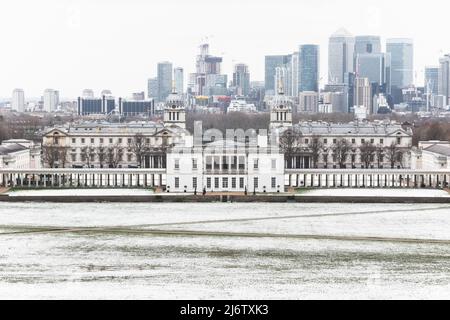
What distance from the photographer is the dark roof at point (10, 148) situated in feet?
183

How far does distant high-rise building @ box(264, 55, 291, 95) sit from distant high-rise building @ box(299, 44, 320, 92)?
320 centimetres

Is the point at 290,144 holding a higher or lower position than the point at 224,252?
higher

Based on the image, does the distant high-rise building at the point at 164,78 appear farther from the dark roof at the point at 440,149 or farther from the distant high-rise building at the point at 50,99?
the dark roof at the point at 440,149

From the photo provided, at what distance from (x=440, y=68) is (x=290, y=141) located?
12221 centimetres

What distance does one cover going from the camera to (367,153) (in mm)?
60281

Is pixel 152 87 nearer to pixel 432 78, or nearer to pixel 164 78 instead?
A: pixel 164 78

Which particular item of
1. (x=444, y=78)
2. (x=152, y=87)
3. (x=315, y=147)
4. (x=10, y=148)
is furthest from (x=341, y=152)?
(x=152, y=87)

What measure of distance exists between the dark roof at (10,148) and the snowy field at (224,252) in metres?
14.4

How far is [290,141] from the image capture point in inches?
2416

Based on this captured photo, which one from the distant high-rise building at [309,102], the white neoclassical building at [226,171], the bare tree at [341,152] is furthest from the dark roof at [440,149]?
the distant high-rise building at [309,102]

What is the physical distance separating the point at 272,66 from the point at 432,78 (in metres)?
25.5

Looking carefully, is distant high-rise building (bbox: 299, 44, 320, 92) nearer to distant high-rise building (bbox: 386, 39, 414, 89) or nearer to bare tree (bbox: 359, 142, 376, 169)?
distant high-rise building (bbox: 386, 39, 414, 89)
